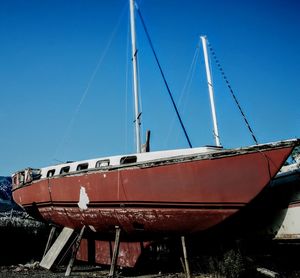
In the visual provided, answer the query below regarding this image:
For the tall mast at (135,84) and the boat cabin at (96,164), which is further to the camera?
the tall mast at (135,84)

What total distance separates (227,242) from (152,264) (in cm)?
248

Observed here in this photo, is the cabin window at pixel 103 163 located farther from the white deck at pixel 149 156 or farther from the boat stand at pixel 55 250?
the boat stand at pixel 55 250

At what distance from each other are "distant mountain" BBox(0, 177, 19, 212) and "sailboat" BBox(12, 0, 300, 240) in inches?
1138

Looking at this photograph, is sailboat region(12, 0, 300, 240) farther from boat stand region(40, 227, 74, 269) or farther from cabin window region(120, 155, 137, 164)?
boat stand region(40, 227, 74, 269)

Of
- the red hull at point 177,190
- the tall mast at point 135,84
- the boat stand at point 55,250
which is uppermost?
the tall mast at point 135,84

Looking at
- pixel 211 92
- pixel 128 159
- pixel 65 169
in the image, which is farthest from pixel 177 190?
pixel 211 92

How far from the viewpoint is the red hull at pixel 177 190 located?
704cm

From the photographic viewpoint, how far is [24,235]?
13.9 meters

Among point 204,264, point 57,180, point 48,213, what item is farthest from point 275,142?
point 48,213

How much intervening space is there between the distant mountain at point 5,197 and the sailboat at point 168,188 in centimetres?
2890

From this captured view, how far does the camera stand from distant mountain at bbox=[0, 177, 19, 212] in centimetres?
3617

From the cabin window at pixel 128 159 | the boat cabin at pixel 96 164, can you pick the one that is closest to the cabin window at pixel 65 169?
the boat cabin at pixel 96 164

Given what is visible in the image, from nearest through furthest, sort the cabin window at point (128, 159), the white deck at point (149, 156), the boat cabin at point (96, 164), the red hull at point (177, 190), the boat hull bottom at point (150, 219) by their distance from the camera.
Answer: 1. the red hull at point (177, 190)
2. the boat hull bottom at point (150, 219)
3. the white deck at point (149, 156)
4. the boat cabin at point (96, 164)
5. the cabin window at point (128, 159)

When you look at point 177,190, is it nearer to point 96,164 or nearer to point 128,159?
point 128,159
